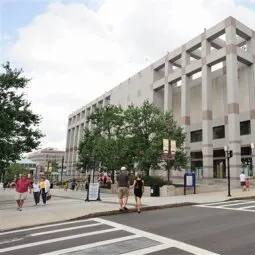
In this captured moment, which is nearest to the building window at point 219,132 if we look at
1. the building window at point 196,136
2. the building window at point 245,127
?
the building window at point 196,136

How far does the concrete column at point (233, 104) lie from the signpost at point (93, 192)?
19080 mm

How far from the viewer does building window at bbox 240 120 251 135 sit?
3859 cm

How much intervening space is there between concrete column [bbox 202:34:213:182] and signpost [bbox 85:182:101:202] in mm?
20684

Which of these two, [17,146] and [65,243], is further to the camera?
[17,146]

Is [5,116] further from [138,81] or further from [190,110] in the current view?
[138,81]

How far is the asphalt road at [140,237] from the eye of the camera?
761cm

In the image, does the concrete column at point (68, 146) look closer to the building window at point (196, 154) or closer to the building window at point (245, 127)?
the building window at point (196, 154)

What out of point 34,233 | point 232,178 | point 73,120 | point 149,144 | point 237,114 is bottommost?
point 34,233

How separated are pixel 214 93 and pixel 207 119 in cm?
596

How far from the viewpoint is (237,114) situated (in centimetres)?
3656

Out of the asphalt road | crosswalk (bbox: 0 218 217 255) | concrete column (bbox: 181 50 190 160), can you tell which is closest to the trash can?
the asphalt road

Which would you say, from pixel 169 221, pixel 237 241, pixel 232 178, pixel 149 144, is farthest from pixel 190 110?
pixel 237 241

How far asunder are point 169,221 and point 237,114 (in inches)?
1075

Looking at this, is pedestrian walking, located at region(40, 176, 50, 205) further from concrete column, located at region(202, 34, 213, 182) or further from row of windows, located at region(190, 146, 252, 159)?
row of windows, located at region(190, 146, 252, 159)
